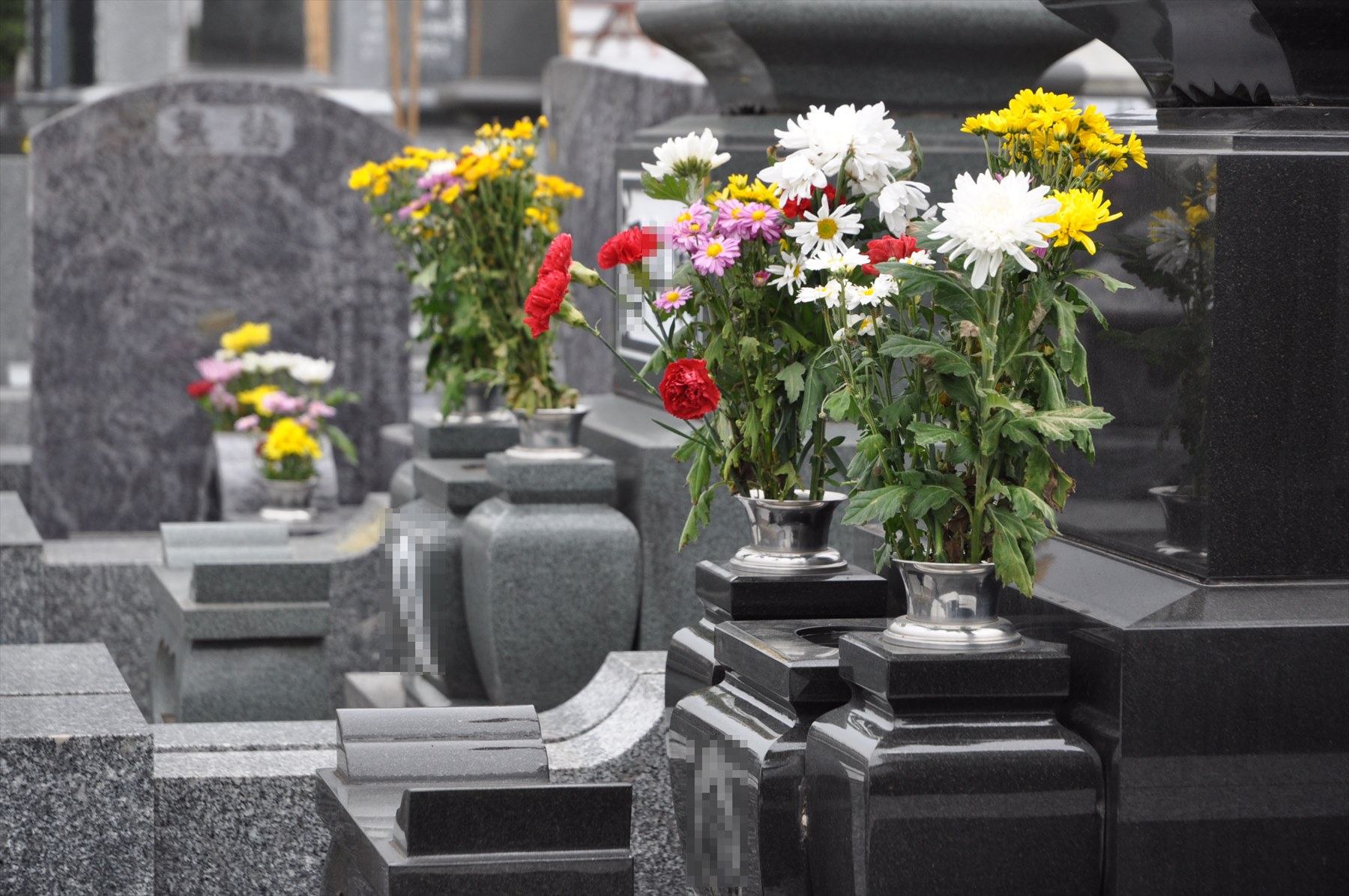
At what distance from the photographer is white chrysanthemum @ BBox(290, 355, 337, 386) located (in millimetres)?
8727

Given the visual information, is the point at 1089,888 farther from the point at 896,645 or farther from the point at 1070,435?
the point at 1070,435

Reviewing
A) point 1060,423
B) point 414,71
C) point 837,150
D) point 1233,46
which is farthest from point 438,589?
point 414,71

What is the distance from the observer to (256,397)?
859 cm

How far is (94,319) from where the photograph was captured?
30.3 feet

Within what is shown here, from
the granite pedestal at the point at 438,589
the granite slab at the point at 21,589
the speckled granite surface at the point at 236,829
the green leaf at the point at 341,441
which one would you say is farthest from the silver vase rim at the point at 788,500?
the green leaf at the point at 341,441

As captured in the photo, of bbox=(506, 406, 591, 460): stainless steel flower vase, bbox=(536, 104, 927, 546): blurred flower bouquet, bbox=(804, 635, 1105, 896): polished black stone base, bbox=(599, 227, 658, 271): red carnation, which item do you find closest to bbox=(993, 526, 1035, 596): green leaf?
bbox=(804, 635, 1105, 896): polished black stone base

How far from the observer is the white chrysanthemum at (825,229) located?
3393 mm

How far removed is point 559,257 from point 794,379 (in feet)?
1.63

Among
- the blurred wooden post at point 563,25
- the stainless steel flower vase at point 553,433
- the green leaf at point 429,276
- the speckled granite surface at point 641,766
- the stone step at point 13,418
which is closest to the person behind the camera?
the speckled granite surface at point 641,766

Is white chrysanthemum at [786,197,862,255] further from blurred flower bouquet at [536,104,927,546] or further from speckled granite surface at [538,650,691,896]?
speckled granite surface at [538,650,691,896]

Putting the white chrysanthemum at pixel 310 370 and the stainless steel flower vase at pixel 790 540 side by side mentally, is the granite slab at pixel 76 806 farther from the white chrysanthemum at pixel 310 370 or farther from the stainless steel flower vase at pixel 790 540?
the white chrysanthemum at pixel 310 370

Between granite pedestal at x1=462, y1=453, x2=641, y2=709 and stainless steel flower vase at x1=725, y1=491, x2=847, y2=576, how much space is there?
1696 millimetres

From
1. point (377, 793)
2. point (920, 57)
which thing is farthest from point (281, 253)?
point (377, 793)

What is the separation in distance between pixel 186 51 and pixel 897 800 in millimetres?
9758
